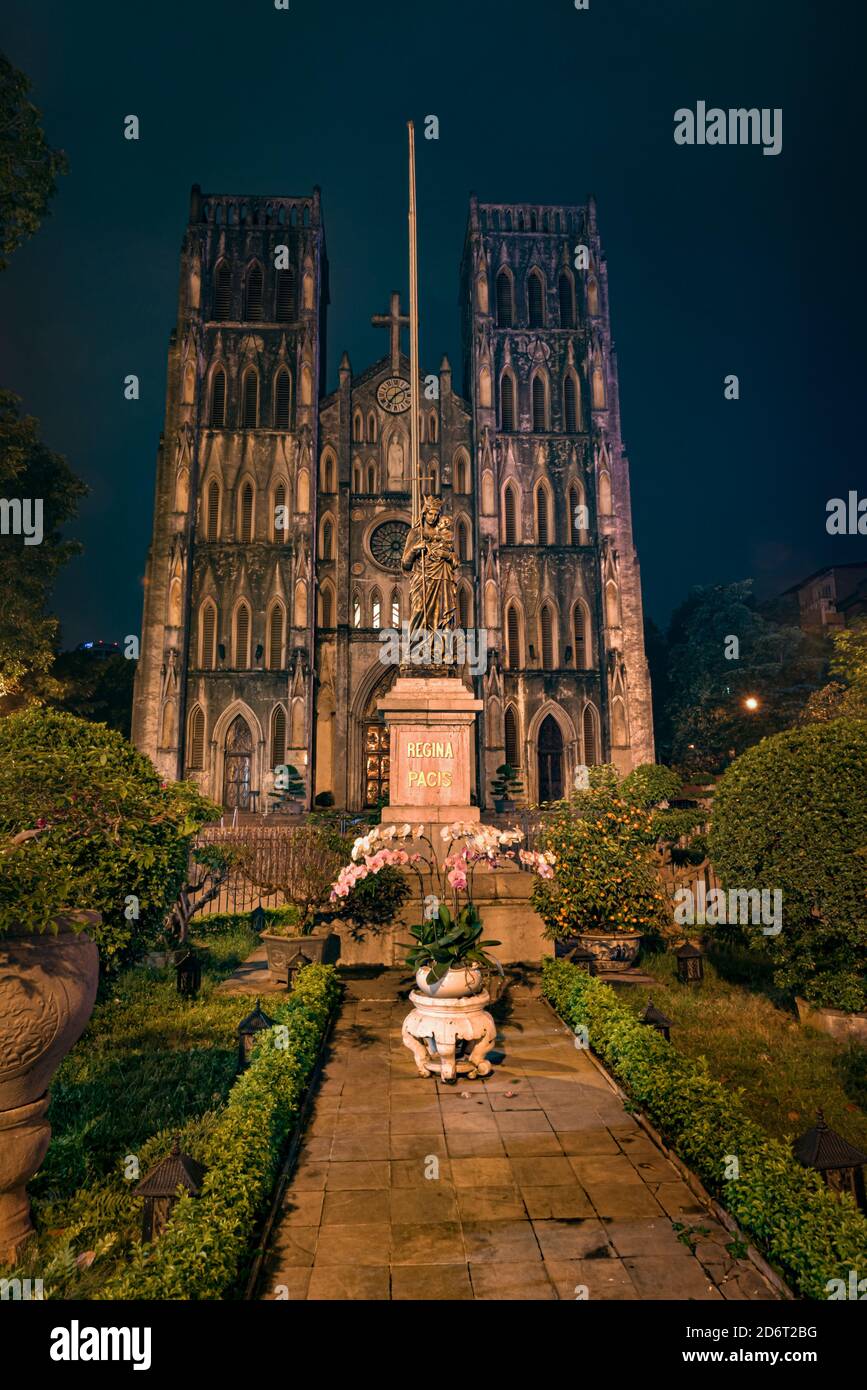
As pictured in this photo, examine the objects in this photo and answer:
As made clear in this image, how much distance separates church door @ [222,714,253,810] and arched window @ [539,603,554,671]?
42.4 feet

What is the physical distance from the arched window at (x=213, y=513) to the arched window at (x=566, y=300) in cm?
1755

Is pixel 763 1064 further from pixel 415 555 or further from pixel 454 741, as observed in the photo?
pixel 415 555

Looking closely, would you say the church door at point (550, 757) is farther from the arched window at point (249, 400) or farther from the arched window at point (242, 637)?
the arched window at point (249, 400)

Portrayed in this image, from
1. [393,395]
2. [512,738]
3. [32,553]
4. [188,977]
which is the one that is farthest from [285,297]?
[188,977]

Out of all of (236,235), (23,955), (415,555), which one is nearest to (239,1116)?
(23,955)

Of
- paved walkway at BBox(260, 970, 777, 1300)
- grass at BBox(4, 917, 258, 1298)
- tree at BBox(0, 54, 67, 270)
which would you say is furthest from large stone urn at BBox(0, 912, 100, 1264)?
tree at BBox(0, 54, 67, 270)

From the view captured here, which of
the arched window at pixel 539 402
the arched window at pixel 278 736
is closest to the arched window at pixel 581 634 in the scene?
the arched window at pixel 539 402

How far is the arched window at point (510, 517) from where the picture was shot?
116ft

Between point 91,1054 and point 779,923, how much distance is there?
732cm

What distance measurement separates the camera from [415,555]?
47.0 feet

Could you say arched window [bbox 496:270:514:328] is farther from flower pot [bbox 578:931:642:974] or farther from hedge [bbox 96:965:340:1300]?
hedge [bbox 96:965:340:1300]

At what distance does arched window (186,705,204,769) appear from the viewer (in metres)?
33.1

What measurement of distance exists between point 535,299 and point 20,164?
2715cm

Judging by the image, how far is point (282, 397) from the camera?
36.0 meters
